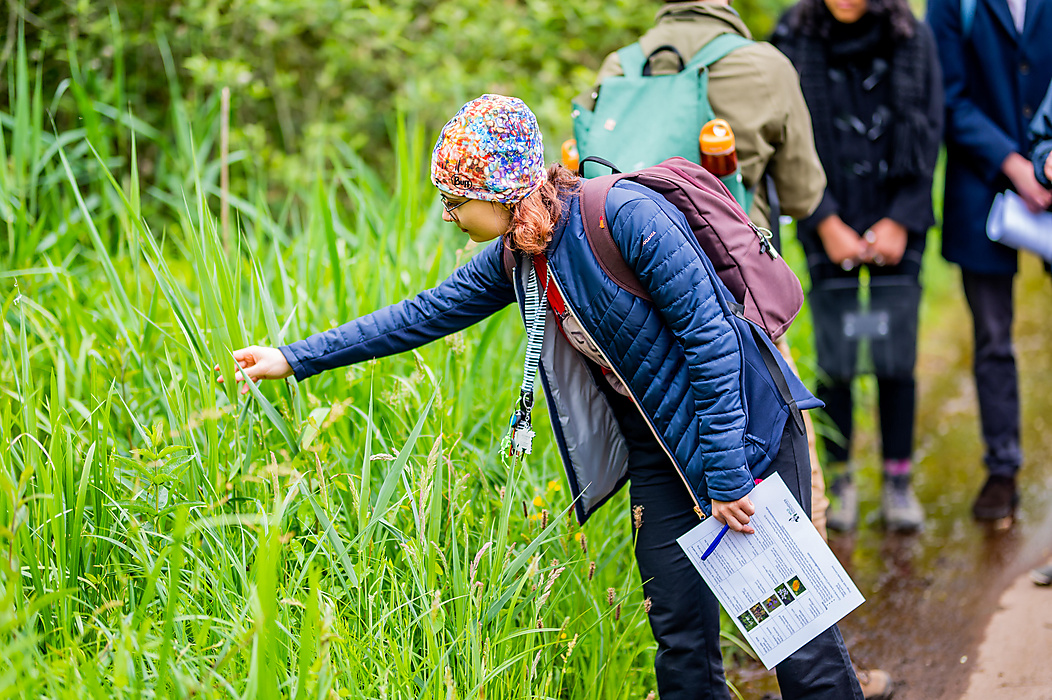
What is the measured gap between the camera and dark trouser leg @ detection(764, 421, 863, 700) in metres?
2.09

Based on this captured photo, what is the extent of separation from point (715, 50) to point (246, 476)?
1.73 meters

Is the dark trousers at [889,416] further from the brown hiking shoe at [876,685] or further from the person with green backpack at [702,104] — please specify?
the brown hiking shoe at [876,685]

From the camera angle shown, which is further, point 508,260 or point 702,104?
point 702,104

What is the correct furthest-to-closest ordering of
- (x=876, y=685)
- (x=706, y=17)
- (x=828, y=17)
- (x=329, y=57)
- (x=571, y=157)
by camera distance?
(x=329, y=57), (x=828, y=17), (x=571, y=157), (x=706, y=17), (x=876, y=685)

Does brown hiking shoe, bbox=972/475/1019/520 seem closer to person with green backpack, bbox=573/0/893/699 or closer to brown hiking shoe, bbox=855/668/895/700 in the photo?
person with green backpack, bbox=573/0/893/699

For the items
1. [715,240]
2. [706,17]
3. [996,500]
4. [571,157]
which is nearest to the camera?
[715,240]

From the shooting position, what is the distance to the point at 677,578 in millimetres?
2174

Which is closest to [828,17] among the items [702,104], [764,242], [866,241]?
[866,241]

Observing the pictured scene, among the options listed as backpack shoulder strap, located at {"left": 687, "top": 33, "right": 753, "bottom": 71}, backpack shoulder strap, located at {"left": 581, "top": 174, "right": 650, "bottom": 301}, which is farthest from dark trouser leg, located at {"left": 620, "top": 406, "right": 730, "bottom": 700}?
backpack shoulder strap, located at {"left": 687, "top": 33, "right": 753, "bottom": 71}

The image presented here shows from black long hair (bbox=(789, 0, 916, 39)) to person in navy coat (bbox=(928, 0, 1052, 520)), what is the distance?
370 millimetres

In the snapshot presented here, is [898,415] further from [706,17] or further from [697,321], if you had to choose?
[697,321]

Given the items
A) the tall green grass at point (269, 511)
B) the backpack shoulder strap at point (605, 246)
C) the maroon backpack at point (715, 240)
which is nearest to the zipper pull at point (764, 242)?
the maroon backpack at point (715, 240)

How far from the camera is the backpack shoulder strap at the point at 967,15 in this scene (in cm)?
352

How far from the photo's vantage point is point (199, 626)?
6.39 feet
